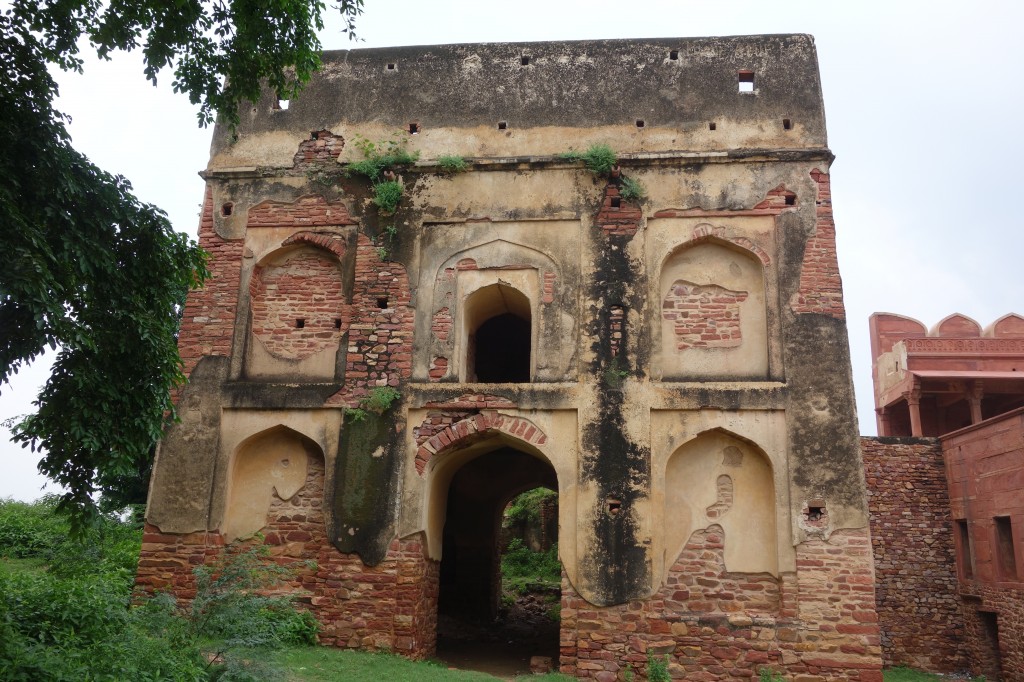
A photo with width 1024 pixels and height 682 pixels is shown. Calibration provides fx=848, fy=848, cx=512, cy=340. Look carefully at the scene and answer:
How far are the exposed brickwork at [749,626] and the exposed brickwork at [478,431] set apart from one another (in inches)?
69.4

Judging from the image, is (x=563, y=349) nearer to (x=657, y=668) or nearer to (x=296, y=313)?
(x=296, y=313)

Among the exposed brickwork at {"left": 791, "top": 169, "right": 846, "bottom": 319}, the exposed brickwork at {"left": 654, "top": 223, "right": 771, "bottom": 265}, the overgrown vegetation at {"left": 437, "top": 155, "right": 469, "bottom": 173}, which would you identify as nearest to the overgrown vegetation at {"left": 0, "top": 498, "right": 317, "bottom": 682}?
the overgrown vegetation at {"left": 437, "top": 155, "right": 469, "bottom": 173}

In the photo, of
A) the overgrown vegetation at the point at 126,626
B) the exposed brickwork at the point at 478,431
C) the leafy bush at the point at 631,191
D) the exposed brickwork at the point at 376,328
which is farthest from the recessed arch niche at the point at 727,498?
the overgrown vegetation at the point at 126,626

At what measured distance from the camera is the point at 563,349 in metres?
10.4

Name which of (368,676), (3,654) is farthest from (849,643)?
(3,654)

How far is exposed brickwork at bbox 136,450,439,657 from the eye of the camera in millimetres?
9742

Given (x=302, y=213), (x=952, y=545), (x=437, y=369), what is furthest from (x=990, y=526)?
(x=302, y=213)

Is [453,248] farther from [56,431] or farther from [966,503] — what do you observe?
[966,503]

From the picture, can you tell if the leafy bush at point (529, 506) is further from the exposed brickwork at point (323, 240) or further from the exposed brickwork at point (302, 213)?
the exposed brickwork at point (302, 213)

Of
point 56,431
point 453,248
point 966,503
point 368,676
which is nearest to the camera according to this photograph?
point 56,431

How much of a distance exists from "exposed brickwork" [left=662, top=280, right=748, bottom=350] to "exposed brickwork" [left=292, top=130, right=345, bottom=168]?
4879 millimetres

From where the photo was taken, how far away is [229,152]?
38.3 ft

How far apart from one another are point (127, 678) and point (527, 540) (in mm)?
14922

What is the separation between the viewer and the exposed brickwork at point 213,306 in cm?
1088
